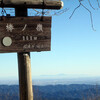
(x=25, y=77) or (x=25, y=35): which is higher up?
(x=25, y=35)

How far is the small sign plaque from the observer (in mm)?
4684

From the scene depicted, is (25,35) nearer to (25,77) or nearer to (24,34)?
(24,34)

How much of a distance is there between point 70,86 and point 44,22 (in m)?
194

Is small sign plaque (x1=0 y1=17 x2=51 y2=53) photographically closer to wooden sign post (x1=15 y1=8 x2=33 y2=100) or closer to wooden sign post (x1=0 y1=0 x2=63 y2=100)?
wooden sign post (x1=0 y1=0 x2=63 y2=100)

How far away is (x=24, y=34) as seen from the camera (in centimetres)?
474

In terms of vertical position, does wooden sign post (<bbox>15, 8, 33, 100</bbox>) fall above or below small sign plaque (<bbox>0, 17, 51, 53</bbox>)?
below

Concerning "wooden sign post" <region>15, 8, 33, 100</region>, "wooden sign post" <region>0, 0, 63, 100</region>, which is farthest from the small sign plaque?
"wooden sign post" <region>15, 8, 33, 100</region>

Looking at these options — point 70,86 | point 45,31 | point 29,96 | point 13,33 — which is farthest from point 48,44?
point 70,86

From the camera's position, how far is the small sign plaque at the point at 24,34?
4.68 meters

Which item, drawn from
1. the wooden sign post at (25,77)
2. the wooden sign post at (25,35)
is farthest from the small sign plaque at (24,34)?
the wooden sign post at (25,77)

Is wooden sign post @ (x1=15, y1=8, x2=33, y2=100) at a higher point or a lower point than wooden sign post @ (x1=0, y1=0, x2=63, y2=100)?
lower

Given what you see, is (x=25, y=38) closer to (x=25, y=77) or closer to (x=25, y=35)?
(x=25, y=35)

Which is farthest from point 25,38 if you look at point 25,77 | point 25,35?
point 25,77

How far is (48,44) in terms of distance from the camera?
15.8ft
